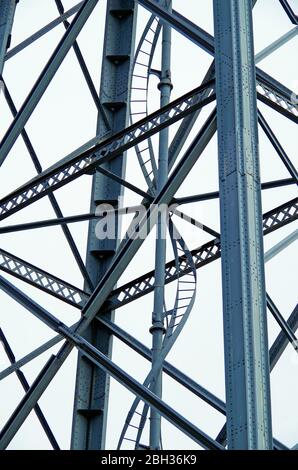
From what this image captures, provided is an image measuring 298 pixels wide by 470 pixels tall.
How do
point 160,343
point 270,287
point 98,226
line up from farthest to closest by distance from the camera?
point 270,287 < point 98,226 < point 160,343

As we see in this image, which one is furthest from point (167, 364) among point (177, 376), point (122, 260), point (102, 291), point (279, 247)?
point (122, 260)

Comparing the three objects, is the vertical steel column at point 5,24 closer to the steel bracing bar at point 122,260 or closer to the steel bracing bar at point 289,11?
the steel bracing bar at point 122,260

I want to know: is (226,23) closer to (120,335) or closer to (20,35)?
(120,335)

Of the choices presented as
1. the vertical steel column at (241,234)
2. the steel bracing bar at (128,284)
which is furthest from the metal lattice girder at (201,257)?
the vertical steel column at (241,234)

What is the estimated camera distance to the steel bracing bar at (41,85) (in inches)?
645

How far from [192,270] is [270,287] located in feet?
16.5

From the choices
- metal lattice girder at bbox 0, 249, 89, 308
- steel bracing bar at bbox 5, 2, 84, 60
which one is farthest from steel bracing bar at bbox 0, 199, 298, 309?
steel bracing bar at bbox 5, 2, 84, 60

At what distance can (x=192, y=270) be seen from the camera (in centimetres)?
1836

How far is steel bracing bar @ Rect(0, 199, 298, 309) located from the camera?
1866 centimetres

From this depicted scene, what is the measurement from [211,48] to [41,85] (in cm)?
296

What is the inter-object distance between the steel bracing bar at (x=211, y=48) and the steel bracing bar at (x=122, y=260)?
3.59 feet

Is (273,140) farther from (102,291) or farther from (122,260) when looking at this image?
(102,291)

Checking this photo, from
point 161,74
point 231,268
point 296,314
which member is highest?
point 161,74
